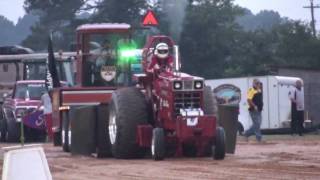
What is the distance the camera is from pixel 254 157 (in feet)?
61.9

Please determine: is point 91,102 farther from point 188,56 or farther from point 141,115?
point 188,56

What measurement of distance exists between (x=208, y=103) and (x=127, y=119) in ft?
5.00

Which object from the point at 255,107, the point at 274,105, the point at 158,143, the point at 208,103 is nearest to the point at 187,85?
the point at 208,103

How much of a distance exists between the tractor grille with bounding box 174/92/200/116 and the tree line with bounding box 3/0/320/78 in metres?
36.7

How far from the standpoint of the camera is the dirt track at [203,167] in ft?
48.4

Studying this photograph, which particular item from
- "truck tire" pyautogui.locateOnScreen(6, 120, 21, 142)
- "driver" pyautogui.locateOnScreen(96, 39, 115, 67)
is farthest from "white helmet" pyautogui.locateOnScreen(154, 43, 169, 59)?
"truck tire" pyautogui.locateOnScreen(6, 120, 21, 142)

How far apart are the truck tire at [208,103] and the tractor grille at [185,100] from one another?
0.67 feet

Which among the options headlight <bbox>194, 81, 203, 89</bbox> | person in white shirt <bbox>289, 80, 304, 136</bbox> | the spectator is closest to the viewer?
headlight <bbox>194, 81, 203, 89</bbox>

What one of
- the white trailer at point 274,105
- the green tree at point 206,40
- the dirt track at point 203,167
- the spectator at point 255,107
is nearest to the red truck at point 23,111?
the spectator at point 255,107

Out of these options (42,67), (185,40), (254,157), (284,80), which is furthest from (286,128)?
(185,40)

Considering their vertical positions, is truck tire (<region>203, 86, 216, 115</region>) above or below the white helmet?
below

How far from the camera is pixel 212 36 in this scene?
6334 cm

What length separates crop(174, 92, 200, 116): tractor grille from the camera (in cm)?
1808

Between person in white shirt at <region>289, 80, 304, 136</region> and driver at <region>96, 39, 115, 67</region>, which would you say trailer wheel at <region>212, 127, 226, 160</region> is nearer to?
driver at <region>96, 39, 115, 67</region>
